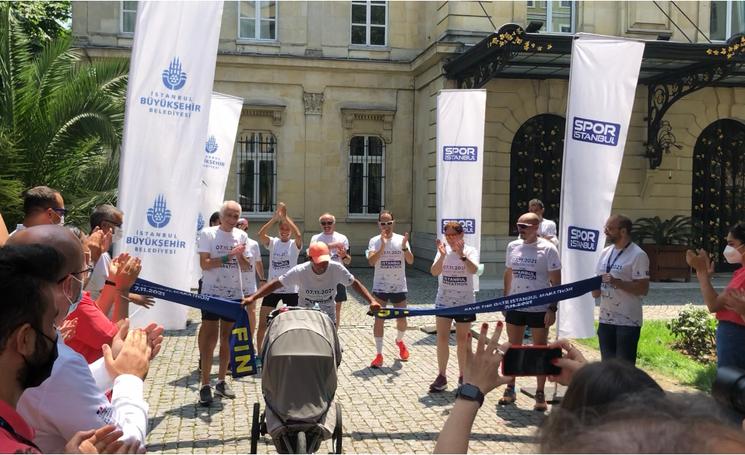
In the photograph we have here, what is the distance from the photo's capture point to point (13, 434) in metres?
1.88

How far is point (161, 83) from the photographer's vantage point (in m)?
7.29

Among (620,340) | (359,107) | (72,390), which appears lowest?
(620,340)

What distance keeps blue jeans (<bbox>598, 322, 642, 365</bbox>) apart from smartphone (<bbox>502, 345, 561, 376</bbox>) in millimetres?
4247

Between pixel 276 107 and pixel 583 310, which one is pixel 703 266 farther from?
pixel 276 107

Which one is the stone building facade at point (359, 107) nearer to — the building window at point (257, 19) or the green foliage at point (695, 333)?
the building window at point (257, 19)

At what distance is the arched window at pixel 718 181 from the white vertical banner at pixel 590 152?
1420 cm

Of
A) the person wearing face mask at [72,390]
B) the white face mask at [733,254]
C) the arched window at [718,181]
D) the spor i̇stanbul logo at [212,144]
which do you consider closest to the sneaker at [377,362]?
the white face mask at [733,254]

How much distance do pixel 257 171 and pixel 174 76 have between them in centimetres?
1523

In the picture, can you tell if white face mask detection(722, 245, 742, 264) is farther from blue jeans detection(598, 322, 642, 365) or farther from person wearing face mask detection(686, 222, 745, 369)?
blue jeans detection(598, 322, 642, 365)

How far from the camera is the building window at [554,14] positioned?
66.8ft

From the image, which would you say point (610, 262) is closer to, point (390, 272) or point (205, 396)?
point (390, 272)

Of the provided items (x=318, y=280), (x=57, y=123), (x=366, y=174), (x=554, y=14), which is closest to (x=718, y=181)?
(x=554, y=14)

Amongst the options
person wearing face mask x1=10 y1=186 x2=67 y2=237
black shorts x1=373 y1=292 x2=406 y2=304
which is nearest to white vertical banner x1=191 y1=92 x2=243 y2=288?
black shorts x1=373 y1=292 x2=406 y2=304

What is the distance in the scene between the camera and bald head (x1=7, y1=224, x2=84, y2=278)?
2504 millimetres
